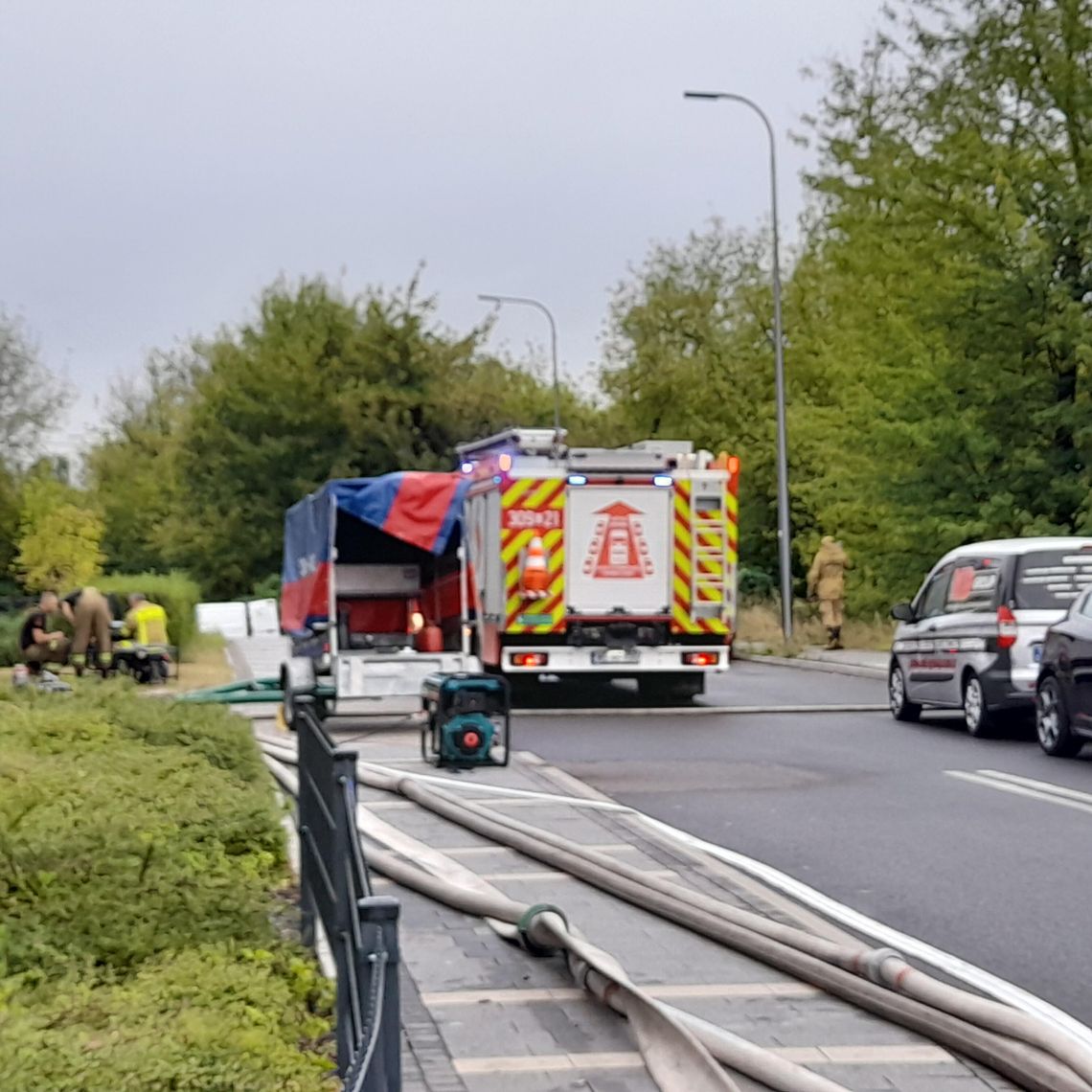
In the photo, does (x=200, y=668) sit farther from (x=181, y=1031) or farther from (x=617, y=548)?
(x=181, y=1031)

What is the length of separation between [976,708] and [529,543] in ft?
18.4

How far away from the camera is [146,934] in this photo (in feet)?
19.7

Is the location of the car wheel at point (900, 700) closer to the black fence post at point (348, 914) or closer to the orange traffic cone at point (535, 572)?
the orange traffic cone at point (535, 572)

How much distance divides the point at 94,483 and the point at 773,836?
2767 inches

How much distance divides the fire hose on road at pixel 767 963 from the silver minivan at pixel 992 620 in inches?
343

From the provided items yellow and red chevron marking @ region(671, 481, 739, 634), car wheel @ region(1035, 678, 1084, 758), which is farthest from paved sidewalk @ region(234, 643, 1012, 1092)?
yellow and red chevron marking @ region(671, 481, 739, 634)

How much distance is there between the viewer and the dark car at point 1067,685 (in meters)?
15.2

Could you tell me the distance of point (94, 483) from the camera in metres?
78.8

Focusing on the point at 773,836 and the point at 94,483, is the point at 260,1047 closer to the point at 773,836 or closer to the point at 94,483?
the point at 773,836

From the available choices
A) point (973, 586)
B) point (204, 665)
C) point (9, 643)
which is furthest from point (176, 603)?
point (973, 586)

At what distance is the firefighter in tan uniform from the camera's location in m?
33.8

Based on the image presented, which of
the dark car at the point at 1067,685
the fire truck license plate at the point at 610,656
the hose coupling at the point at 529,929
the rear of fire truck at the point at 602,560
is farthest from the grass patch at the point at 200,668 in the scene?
the hose coupling at the point at 529,929

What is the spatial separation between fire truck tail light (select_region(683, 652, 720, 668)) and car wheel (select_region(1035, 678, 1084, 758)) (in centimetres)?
605

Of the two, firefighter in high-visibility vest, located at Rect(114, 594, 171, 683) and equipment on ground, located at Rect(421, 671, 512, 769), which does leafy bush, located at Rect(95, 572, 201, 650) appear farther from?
equipment on ground, located at Rect(421, 671, 512, 769)
